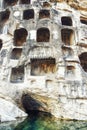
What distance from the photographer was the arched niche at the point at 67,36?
15.5 meters

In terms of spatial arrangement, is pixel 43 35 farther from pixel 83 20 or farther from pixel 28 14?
pixel 83 20

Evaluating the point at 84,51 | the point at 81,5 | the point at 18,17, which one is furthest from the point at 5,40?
the point at 81,5

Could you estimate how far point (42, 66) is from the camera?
13734mm

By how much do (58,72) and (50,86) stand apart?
37.8 inches

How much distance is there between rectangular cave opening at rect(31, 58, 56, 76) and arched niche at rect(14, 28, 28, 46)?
2647mm

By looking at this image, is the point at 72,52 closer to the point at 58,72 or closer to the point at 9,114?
the point at 58,72

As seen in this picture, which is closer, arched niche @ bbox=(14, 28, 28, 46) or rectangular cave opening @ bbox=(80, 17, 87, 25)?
arched niche @ bbox=(14, 28, 28, 46)

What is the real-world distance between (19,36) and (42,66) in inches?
139

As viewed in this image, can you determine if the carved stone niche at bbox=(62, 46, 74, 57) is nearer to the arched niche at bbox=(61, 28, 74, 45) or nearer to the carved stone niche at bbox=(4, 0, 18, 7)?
the arched niche at bbox=(61, 28, 74, 45)

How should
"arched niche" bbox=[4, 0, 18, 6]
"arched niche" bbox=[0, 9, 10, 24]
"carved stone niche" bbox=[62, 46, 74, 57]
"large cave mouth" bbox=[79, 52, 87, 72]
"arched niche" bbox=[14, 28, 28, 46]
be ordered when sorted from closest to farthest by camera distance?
"carved stone niche" bbox=[62, 46, 74, 57] < "large cave mouth" bbox=[79, 52, 87, 72] < "arched niche" bbox=[14, 28, 28, 46] < "arched niche" bbox=[0, 9, 10, 24] < "arched niche" bbox=[4, 0, 18, 6]

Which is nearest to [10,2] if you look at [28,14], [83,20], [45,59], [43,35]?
[28,14]

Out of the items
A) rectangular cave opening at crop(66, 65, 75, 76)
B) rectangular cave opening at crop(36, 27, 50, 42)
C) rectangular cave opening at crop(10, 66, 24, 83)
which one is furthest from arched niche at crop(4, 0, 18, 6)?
rectangular cave opening at crop(66, 65, 75, 76)

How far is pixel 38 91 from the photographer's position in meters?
11.9

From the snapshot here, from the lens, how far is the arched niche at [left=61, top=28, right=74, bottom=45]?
15.5 meters
